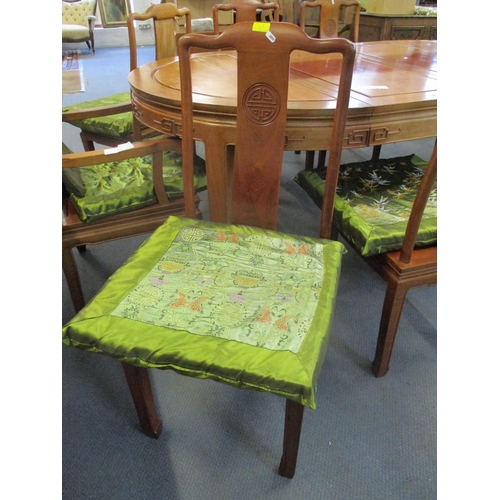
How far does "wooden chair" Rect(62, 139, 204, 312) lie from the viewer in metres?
1.19

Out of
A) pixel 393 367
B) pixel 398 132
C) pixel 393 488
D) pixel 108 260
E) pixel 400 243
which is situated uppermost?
pixel 398 132

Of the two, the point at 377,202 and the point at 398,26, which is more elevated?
the point at 398,26

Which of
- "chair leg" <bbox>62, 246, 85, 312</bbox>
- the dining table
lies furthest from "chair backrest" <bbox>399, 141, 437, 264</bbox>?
"chair leg" <bbox>62, 246, 85, 312</bbox>

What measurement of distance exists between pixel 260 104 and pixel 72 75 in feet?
15.6

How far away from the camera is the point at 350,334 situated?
4.58ft

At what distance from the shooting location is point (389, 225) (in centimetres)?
107

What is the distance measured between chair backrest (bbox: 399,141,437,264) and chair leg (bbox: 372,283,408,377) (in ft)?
0.32

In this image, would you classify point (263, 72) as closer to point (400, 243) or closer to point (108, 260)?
point (400, 243)

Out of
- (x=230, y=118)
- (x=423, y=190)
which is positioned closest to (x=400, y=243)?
(x=423, y=190)

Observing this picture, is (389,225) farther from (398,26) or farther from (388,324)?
(398,26)

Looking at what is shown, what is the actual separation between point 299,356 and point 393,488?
56 cm

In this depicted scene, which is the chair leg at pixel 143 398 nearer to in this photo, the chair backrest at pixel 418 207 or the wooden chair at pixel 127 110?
the chair backrest at pixel 418 207

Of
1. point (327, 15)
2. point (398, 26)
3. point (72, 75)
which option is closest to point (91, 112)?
point (327, 15)

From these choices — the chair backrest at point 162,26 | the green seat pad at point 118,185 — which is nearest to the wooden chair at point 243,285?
the green seat pad at point 118,185
